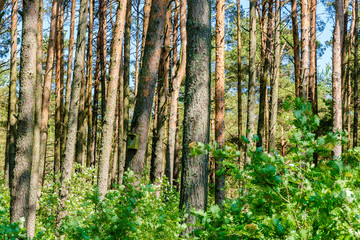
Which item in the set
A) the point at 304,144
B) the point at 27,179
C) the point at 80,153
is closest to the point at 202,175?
the point at 304,144

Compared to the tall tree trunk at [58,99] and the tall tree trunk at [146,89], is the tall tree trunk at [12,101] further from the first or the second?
the tall tree trunk at [146,89]

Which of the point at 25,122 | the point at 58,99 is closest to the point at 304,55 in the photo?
the point at 25,122

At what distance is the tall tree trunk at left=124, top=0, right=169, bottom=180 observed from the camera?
524cm

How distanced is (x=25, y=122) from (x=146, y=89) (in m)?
1.99

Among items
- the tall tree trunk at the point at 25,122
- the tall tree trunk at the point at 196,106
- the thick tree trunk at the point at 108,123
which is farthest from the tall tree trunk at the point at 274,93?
the tall tree trunk at the point at 25,122

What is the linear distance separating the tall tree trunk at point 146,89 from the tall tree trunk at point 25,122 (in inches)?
62.5

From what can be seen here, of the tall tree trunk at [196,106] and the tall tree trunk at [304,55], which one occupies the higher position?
the tall tree trunk at [304,55]

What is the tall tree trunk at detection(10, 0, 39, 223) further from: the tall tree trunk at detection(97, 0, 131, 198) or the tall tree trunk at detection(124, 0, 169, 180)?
the tall tree trunk at detection(97, 0, 131, 198)

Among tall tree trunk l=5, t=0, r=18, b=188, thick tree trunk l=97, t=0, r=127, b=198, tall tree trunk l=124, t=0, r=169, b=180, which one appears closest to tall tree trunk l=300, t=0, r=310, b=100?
thick tree trunk l=97, t=0, r=127, b=198

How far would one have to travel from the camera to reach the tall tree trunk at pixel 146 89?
5.24 metres

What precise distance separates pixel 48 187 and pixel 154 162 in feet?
10.5

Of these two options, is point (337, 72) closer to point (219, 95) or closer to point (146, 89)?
point (219, 95)

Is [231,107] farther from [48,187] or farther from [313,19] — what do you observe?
[48,187]

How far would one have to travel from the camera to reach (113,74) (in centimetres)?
791
